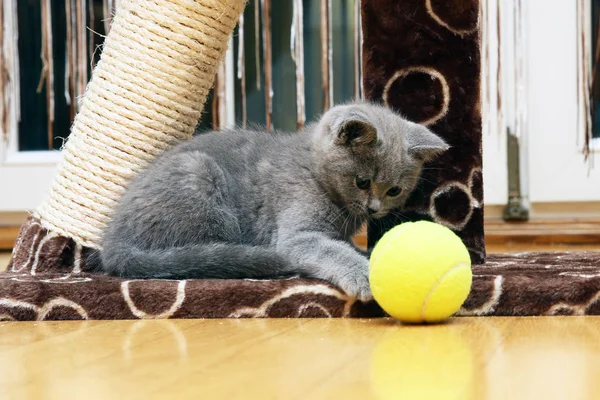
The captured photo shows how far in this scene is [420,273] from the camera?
1152 millimetres

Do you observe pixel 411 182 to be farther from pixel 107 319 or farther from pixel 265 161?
pixel 107 319

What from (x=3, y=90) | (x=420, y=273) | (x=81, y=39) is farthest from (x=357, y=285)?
(x=3, y=90)

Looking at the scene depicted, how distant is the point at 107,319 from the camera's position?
4.37ft

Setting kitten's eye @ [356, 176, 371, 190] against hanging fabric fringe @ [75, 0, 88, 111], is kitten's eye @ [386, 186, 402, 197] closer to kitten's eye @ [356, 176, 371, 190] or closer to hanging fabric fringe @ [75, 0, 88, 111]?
kitten's eye @ [356, 176, 371, 190]

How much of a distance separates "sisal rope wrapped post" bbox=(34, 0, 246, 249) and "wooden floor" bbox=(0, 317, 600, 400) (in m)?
0.46

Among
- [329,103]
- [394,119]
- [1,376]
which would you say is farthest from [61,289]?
[329,103]

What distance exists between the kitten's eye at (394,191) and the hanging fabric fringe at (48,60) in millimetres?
1610

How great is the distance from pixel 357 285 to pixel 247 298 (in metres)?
0.19

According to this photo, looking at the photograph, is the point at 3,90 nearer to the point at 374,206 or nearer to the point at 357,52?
the point at 357,52

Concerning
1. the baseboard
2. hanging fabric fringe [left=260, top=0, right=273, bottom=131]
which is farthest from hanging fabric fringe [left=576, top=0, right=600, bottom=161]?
hanging fabric fringe [left=260, top=0, right=273, bottom=131]

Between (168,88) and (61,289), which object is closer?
(61,289)

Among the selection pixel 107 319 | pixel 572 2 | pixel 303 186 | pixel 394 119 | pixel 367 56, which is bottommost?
pixel 107 319

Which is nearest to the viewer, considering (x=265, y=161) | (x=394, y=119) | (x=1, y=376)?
(x=1, y=376)

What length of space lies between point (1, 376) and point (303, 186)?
0.81m
